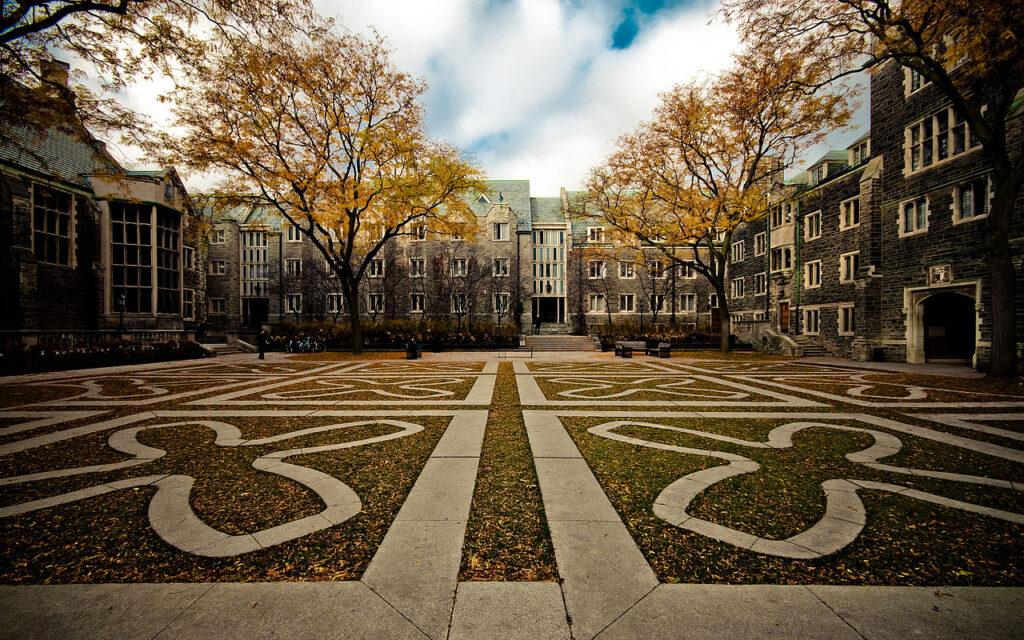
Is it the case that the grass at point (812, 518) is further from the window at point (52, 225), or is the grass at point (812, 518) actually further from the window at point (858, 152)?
the window at point (52, 225)

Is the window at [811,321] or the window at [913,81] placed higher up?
the window at [913,81]

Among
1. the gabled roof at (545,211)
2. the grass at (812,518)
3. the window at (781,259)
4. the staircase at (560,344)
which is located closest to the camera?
the grass at (812,518)

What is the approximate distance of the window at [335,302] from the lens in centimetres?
3941

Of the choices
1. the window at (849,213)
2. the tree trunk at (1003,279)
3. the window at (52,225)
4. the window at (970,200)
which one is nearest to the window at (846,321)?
the window at (849,213)

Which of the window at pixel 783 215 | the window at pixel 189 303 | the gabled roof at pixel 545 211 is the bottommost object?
the window at pixel 189 303

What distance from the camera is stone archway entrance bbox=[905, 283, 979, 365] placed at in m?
17.6

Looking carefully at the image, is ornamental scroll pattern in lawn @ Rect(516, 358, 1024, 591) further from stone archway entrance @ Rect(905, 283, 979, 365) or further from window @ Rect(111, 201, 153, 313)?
window @ Rect(111, 201, 153, 313)

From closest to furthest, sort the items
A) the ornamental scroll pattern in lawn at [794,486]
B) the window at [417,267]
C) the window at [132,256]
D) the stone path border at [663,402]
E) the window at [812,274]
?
1. the ornamental scroll pattern in lawn at [794,486]
2. the stone path border at [663,402]
3. the window at [132,256]
4. the window at [812,274]
5. the window at [417,267]

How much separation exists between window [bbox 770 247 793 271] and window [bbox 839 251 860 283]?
16.3ft

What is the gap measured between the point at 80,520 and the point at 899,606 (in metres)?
5.58

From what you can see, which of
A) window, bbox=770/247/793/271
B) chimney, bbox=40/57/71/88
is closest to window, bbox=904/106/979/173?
window, bbox=770/247/793/271

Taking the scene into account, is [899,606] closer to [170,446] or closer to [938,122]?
[170,446]

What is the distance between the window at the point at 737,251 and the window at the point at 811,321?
423 inches

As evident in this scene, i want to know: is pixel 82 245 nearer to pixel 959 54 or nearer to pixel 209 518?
pixel 209 518
